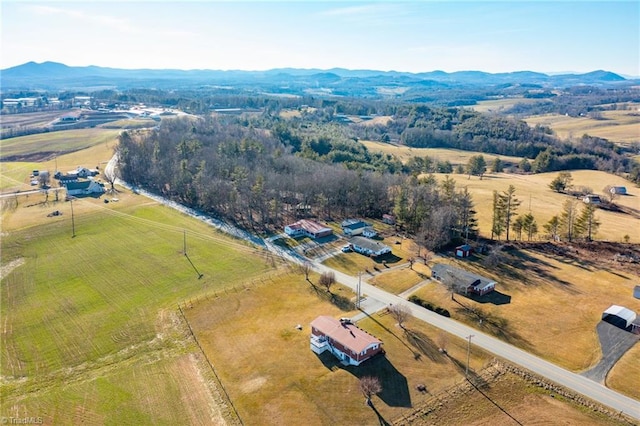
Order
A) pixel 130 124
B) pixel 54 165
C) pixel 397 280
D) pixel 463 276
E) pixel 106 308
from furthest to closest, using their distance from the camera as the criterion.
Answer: pixel 130 124 → pixel 54 165 → pixel 397 280 → pixel 463 276 → pixel 106 308

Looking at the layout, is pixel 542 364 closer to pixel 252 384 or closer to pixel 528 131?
pixel 252 384

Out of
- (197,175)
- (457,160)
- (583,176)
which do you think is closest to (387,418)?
(197,175)

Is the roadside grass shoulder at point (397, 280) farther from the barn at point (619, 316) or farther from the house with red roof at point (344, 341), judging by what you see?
the barn at point (619, 316)

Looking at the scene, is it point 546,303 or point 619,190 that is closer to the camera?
point 546,303

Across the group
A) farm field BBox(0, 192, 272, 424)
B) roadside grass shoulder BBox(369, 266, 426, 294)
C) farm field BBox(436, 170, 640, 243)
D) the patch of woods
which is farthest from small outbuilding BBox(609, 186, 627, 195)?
farm field BBox(0, 192, 272, 424)

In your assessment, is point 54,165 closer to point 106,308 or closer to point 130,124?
point 130,124

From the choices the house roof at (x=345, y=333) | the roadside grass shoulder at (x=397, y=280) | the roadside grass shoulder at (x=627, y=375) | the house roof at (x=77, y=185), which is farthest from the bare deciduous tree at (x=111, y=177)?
the roadside grass shoulder at (x=627, y=375)

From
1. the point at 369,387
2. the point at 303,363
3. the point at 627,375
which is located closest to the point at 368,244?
the point at 303,363
